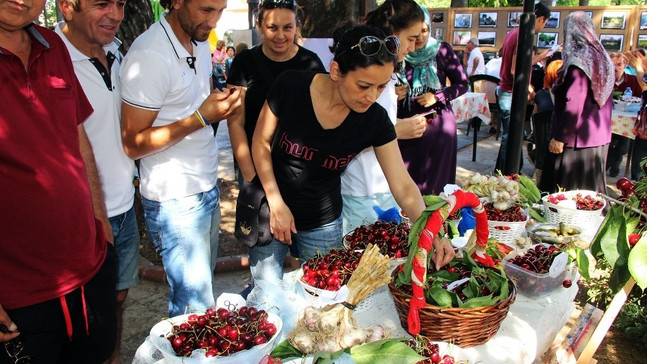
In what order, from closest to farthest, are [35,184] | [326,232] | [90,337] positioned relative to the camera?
1. [35,184]
2. [90,337]
3. [326,232]

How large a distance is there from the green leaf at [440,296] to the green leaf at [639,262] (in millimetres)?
917

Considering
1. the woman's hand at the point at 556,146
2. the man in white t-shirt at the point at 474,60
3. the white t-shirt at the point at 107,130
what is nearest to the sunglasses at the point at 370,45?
the white t-shirt at the point at 107,130

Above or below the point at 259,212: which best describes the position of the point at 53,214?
above

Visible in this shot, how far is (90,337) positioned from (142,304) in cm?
214

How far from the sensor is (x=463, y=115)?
25.3 feet

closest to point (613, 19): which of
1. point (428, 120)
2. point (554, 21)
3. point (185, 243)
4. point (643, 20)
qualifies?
point (643, 20)

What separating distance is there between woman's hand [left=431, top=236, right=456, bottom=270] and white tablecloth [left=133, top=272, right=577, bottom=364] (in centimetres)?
30

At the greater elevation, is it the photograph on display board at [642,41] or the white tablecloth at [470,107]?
the photograph on display board at [642,41]

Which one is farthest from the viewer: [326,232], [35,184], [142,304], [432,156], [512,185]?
[142,304]

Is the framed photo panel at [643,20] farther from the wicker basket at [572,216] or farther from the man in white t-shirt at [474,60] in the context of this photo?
the wicker basket at [572,216]

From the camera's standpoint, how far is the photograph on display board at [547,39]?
12016mm

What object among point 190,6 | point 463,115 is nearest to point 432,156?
point 190,6

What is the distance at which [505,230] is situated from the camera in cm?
299

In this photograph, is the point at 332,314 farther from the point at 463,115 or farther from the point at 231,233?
the point at 463,115
